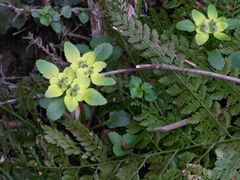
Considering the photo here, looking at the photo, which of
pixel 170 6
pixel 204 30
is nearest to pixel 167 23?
pixel 170 6

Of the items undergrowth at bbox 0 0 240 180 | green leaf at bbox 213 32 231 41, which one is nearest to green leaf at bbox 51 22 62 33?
undergrowth at bbox 0 0 240 180

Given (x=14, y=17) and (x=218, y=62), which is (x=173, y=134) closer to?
(x=218, y=62)

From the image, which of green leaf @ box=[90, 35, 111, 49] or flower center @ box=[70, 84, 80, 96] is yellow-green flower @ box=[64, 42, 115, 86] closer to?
flower center @ box=[70, 84, 80, 96]

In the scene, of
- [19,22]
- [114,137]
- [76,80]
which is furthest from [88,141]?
[19,22]

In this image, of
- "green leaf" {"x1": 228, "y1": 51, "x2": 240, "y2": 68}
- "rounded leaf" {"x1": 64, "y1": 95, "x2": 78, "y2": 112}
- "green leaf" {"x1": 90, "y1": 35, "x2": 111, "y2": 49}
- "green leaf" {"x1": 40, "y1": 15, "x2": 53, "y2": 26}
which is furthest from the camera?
"green leaf" {"x1": 40, "y1": 15, "x2": 53, "y2": 26}

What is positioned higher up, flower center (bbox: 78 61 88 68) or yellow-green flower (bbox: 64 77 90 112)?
flower center (bbox: 78 61 88 68)

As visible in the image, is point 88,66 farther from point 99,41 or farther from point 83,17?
point 83,17

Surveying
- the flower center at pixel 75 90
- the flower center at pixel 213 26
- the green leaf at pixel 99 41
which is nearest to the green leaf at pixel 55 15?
the green leaf at pixel 99 41
